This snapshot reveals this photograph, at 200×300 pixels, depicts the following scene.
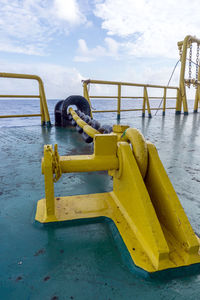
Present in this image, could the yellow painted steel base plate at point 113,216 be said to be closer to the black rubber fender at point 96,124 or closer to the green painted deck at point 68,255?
the green painted deck at point 68,255

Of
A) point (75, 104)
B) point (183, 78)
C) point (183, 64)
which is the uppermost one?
point (183, 64)

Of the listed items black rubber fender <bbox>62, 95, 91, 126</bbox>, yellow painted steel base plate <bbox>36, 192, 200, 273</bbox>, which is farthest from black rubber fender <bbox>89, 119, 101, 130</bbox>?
black rubber fender <bbox>62, 95, 91, 126</bbox>

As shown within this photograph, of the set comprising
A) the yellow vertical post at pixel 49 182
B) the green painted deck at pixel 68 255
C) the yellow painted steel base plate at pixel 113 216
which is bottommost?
the green painted deck at pixel 68 255

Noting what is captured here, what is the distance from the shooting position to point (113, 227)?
1153 millimetres

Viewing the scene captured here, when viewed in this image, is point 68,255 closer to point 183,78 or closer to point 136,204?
point 136,204

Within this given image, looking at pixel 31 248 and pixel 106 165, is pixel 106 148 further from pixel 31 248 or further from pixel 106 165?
pixel 31 248

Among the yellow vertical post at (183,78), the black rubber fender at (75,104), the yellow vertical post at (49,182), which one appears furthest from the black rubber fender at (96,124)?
the yellow vertical post at (183,78)

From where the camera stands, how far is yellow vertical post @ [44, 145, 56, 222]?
1.14 metres

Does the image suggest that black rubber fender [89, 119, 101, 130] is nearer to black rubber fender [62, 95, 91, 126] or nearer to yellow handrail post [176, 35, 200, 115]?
black rubber fender [62, 95, 91, 126]

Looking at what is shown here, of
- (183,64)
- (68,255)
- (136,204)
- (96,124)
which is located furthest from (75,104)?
(183,64)

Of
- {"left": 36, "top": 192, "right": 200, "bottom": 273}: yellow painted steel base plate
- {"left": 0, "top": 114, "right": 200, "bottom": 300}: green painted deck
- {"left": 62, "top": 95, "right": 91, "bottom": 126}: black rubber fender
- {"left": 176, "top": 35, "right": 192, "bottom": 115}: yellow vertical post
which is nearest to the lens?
{"left": 0, "top": 114, "right": 200, "bottom": 300}: green painted deck

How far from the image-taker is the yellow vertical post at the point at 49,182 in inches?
44.7

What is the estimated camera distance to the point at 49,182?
116 cm

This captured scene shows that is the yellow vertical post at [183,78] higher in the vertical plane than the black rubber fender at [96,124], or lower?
higher
